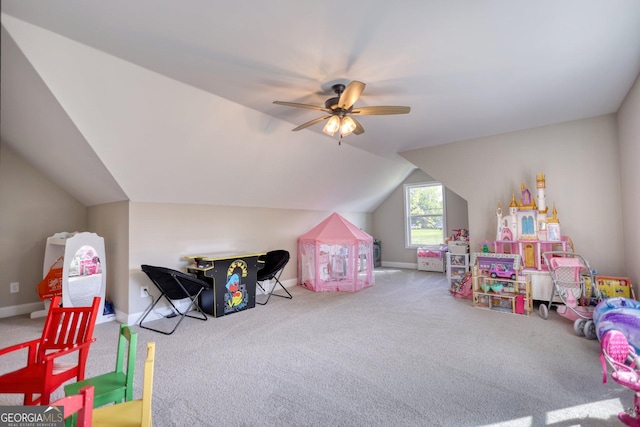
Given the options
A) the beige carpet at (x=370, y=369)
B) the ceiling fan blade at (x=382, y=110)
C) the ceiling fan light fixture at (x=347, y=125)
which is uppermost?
the ceiling fan blade at (x=382, y=110)

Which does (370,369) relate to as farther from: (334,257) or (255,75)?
(334,257)

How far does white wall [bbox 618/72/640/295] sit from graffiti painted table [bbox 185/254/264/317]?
4.71m

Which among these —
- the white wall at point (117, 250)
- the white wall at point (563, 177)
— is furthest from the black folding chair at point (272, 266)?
the white wall at point (563, 177)

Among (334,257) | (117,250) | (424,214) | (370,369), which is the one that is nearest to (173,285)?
(117,250)

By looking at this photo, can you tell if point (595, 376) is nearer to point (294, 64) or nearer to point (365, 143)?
point (294, 64)

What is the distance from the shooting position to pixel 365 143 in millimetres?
5082

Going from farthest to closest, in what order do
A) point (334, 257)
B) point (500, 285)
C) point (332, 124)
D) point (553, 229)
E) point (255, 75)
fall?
point (334, 257), point (500, 285), point (553, 229), point (332, 124), point (255, 75)

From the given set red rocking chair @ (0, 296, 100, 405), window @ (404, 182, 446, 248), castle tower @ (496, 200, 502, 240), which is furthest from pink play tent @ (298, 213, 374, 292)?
red rocking chair @ (0, 296, 100, 405)

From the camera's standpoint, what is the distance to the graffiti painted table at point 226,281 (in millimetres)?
3965

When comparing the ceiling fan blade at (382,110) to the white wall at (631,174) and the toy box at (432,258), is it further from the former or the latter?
the toy box at (432,258)

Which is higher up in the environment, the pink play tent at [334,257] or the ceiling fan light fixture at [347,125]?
the ceiling fan light fixture at [347,125]

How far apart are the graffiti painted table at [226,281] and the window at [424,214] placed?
480 centimetres

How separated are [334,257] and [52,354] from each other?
464 cm

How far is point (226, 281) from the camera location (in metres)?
4.09
